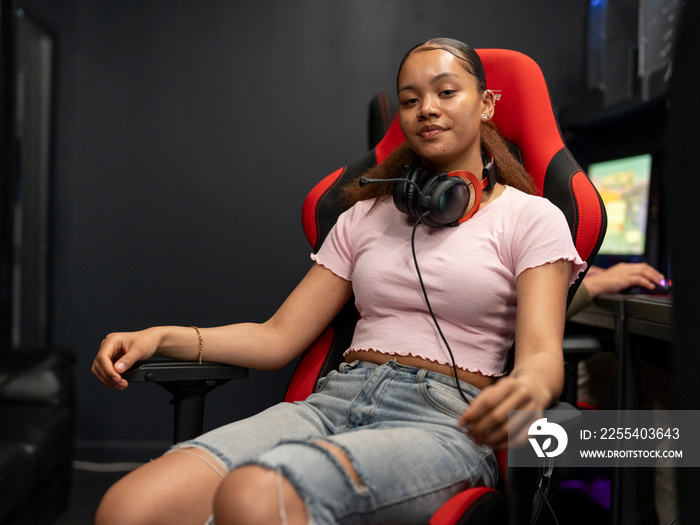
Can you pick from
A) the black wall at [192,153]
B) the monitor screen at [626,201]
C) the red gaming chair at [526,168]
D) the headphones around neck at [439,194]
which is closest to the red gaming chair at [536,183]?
the red gaming chair at [526,168]

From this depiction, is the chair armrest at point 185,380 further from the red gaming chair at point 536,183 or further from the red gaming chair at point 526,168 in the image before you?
the red gaming chair at point 526,168

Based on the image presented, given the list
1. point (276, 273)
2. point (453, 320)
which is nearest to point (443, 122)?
point (453, 320)

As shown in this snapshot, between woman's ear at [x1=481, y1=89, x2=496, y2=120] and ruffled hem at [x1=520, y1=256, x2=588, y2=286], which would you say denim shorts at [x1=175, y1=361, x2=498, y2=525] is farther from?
woman's ear at [x1=481, y1=89, x2=496, y2=120]

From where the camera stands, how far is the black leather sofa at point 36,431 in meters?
1.51

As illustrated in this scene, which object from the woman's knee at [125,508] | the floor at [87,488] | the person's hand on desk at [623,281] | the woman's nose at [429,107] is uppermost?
the woman's nose at [429,107]

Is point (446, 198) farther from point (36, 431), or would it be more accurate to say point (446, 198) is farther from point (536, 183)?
point (36, 431)

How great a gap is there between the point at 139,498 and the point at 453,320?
55 centimetres

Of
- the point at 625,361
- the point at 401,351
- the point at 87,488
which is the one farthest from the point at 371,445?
the point at 87,488

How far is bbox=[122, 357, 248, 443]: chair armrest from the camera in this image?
910 mm

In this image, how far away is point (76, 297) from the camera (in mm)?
2373

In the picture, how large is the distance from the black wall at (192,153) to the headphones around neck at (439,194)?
1341 mm

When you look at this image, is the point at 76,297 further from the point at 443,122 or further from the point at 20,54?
the point at 443,122

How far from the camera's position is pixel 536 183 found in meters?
1.12

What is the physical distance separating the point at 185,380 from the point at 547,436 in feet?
1.84
